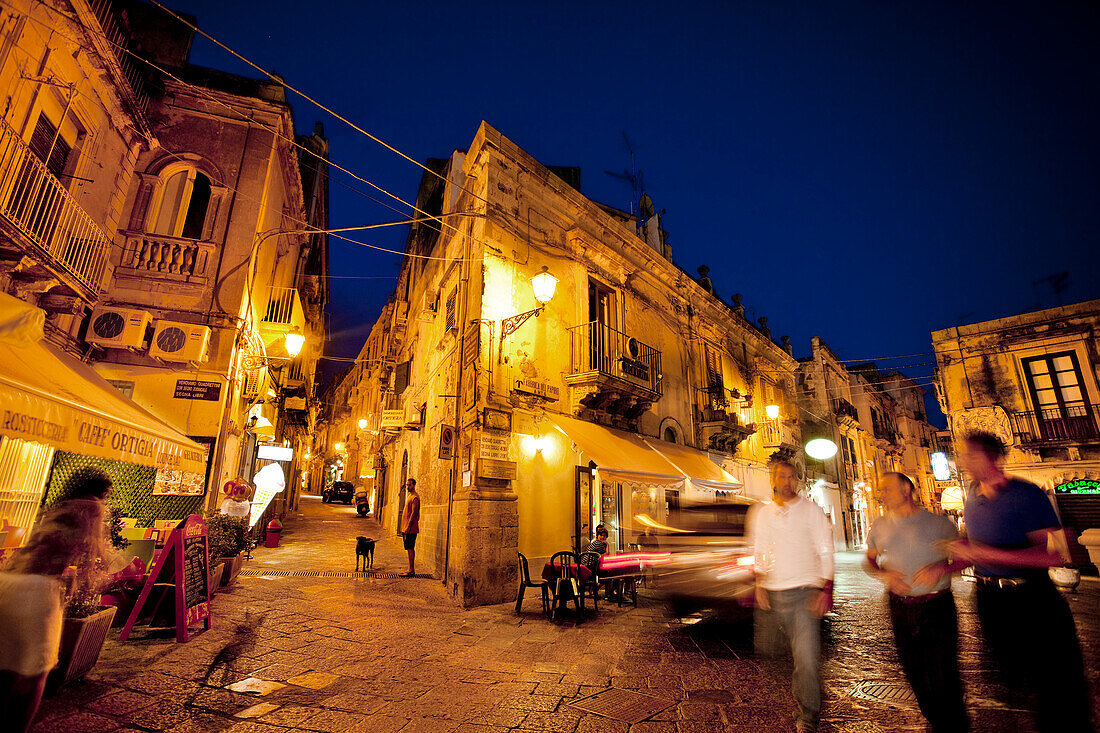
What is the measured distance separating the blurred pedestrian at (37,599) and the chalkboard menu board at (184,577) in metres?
2.68

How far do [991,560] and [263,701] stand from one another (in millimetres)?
5027

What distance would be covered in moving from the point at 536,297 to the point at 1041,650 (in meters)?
7.74

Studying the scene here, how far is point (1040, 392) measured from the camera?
669 inches

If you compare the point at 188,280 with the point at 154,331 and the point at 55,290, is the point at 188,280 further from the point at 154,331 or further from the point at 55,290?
the point at 55,290

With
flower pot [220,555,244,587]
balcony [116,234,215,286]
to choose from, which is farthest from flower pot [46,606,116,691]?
balcony [116,234,215,286]

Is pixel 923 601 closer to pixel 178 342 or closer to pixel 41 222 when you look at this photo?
pixel 41 222

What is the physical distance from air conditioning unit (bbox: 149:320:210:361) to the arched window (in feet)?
6.40

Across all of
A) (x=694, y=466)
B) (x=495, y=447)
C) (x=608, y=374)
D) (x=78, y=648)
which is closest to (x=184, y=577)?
(x=78, y=648)

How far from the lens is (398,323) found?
18.4 m

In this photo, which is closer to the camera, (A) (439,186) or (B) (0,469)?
(B) (0,469)

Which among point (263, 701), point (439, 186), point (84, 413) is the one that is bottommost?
point (263, 701)

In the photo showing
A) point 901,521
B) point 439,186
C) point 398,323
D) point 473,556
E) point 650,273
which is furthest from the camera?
point 398,323

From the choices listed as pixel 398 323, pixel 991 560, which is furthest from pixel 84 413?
pixel 398 323

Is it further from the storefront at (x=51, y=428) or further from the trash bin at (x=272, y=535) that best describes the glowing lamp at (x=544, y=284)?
the trash bin at (x=272, y=535)
